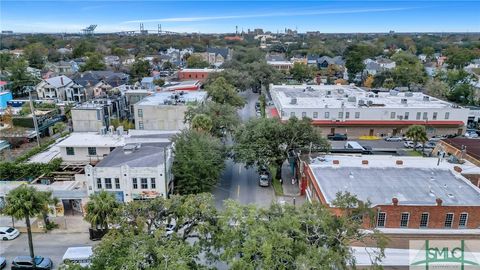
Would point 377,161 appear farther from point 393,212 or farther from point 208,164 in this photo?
point 208,164

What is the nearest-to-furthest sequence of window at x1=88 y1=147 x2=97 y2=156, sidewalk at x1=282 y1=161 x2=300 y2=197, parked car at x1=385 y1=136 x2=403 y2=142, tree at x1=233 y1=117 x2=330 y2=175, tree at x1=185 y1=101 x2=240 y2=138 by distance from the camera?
tree at x1=233 y1=117 x2=330 y2=175 < sidewalk at x1=282 y1=161 x2=300 y2=197 < window at x1=88 y1=147 x2=97 y2=156 < tree at x1=185 y1=101 x2=240 y2=138 < parked car at x1=385 y1=136 x2=403 y2=142

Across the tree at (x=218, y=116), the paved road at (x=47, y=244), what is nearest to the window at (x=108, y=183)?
the paved road at (x=47, y=244)

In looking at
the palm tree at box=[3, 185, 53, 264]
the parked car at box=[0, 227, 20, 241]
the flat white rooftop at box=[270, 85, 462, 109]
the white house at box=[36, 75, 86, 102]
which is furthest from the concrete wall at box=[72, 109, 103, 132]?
the palm tree at box=[3, 185, 53, 264]

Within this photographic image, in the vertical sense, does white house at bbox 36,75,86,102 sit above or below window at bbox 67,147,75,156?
above

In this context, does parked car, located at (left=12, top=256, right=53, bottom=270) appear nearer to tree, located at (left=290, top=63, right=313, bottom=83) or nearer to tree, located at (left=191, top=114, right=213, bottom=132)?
tree, located at (left=191, top=114, right=213, bottom=132)

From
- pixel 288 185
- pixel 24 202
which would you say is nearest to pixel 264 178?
pixel 288 185

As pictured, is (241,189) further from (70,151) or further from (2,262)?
(2,262)
